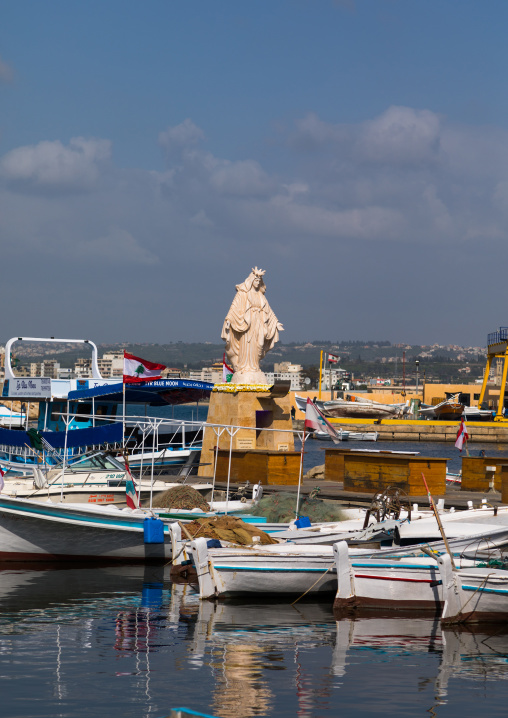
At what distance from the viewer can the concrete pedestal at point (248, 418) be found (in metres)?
31.7

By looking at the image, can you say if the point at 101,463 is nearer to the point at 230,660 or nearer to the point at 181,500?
the point at 181,500

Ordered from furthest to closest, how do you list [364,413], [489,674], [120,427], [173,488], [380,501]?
1. [364,413]
2. [120,427]
3. [173,488]
4. [380,501]
5. [489,674]

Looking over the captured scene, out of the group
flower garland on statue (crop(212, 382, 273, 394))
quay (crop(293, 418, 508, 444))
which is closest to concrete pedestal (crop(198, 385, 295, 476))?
flower garland on statue (crop(212, 382, 273, 394))

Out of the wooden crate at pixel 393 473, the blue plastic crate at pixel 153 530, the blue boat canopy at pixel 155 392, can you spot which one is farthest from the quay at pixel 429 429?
the blue plastic crate at pixel 153 530

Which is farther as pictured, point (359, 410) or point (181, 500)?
point (359, 410)

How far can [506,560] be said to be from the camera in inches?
688

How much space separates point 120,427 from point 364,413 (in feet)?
267

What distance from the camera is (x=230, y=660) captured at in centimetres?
1319

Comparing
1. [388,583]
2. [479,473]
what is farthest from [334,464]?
[388,583]

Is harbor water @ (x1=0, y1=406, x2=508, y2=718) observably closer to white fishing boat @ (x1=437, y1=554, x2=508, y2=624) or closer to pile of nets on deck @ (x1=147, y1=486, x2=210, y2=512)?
white fishing boat @ (x1=437, y1=554, x2=508, y2=624)

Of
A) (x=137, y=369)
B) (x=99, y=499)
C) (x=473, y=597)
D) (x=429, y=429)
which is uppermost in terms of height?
(x=137, y=369)

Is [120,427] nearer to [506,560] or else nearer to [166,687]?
[506,560]

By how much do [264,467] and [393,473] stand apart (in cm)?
464

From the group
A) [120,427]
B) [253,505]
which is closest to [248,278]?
[120,427]
